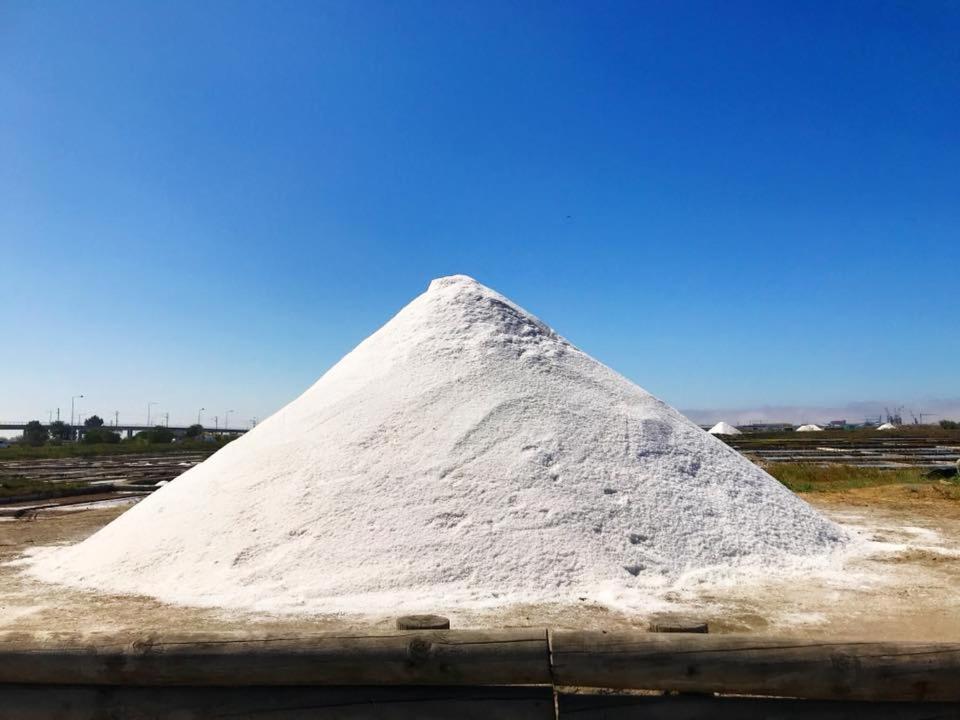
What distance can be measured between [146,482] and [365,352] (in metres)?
15.9

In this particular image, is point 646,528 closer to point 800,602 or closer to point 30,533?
point 800,602

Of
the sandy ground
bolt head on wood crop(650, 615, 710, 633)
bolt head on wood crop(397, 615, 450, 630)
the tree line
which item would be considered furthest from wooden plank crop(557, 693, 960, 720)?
the tree line

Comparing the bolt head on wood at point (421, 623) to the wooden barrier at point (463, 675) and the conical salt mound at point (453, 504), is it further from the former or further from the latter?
the conical salt mound at point (453, 504)

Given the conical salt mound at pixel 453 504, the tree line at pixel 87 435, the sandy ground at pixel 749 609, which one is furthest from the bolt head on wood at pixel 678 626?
the tree line at pixel 87 435

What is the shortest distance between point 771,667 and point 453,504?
4.28m

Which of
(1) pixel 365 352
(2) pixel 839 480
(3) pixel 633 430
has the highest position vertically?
(1) pixel 365 352

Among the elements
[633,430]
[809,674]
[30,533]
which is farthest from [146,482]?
[809,674]

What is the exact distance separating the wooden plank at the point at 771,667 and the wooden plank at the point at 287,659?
0.75 ft

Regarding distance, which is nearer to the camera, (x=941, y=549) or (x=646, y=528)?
(x=646, y=528)

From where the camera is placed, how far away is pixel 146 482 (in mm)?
22766

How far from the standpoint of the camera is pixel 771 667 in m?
2.74

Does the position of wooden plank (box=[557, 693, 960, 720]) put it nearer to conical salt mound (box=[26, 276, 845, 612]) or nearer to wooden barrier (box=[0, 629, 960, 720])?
wooden barrier (box=[0, 629, 960, 720])

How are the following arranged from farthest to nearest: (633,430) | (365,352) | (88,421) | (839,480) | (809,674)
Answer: (88,421) → (839,480) → (365,352) → (633,430) → (809,674)

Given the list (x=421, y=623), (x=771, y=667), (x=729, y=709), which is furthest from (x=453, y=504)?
(x=771, y=667)
